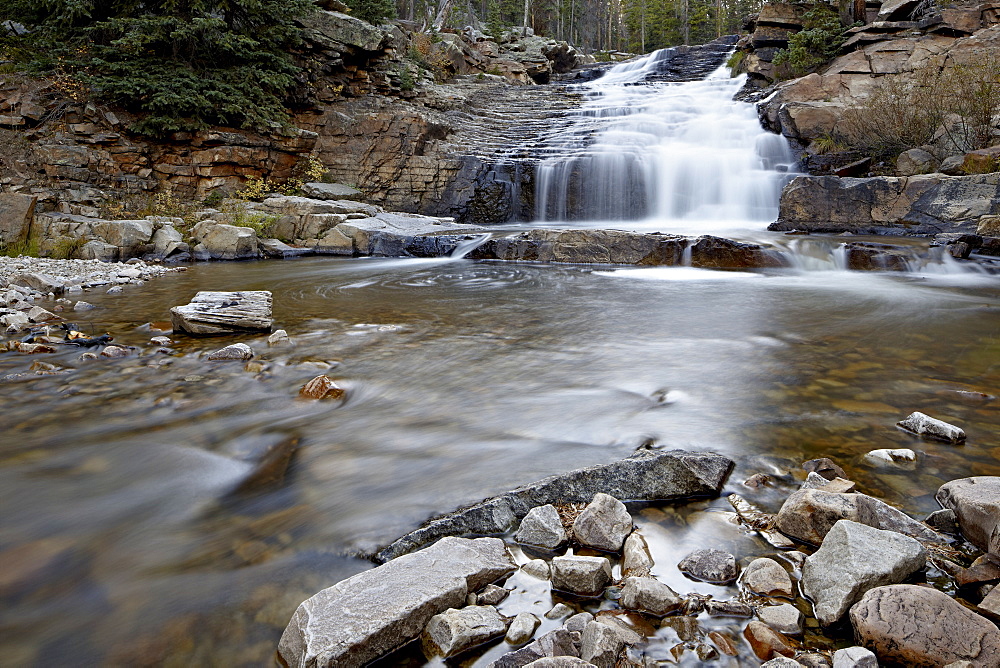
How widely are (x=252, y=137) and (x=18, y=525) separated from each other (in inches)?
579

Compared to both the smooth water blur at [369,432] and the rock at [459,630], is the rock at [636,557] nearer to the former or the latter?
the smooth water blur at [369,432]

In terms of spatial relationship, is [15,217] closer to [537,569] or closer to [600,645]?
[537,569]

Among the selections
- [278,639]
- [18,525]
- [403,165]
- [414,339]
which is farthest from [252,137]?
[278,639]

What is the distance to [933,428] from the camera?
257cm

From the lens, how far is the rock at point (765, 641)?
137 cm

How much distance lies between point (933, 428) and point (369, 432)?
2.74m

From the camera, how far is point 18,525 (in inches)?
79.2

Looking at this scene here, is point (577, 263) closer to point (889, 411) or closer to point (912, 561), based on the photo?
point (889, 411)

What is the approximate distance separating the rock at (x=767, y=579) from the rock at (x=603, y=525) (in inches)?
15.2

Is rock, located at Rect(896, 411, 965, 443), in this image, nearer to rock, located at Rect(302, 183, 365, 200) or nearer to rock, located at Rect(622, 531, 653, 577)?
rock, located at Rect(622, 531, 653, 577)

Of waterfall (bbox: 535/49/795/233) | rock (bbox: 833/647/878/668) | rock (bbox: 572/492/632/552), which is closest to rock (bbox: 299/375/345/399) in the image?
rock (bbox: 572/492/632/552)

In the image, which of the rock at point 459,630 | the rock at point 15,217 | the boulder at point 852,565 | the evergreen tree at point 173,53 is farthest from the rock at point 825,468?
the evergreen tree at point 173,53

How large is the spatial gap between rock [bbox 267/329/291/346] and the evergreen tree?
1139 centimetres

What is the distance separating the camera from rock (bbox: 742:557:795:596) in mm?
1568
